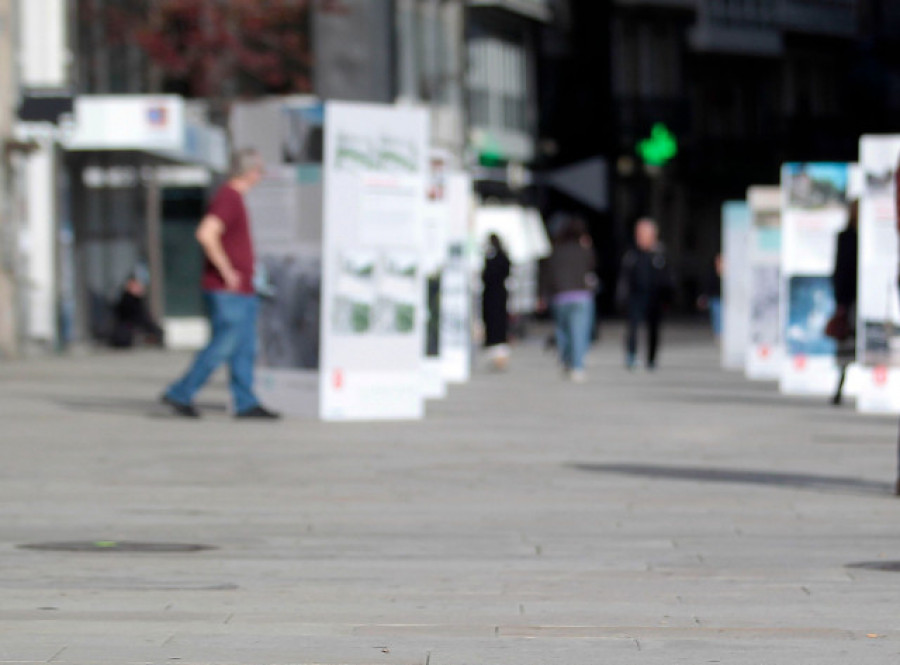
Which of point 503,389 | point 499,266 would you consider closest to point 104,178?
point 499,266

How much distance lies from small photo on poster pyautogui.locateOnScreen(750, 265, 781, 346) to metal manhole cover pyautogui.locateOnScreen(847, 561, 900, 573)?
18503mm

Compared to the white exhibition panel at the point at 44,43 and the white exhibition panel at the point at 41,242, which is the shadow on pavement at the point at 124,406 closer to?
the white exhibition panel at the point at 41,242

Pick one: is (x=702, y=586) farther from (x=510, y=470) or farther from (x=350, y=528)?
(x=510, y=470)

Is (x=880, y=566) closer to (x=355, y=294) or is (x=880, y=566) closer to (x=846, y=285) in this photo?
(x=355, y=294)

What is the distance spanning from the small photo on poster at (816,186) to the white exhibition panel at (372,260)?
6097 millimetres

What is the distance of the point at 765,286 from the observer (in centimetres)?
2806

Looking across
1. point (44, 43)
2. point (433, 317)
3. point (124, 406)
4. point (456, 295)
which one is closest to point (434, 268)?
point (433, 317)

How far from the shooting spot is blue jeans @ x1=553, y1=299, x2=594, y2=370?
27828mm

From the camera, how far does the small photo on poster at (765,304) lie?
2794cm

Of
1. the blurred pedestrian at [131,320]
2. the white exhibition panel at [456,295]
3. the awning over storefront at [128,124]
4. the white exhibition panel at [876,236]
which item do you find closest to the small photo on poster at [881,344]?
the white exhibition panel at [876,236]

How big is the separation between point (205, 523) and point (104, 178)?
3302 centimetres

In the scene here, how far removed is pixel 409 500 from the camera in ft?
39.4

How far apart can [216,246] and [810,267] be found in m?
7.87

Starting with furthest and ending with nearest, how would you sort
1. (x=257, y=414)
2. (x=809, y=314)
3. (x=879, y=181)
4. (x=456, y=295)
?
(x=456, y=295) → (x=809, y=314) → (x=879, y=181) → (x=257, y=414)
